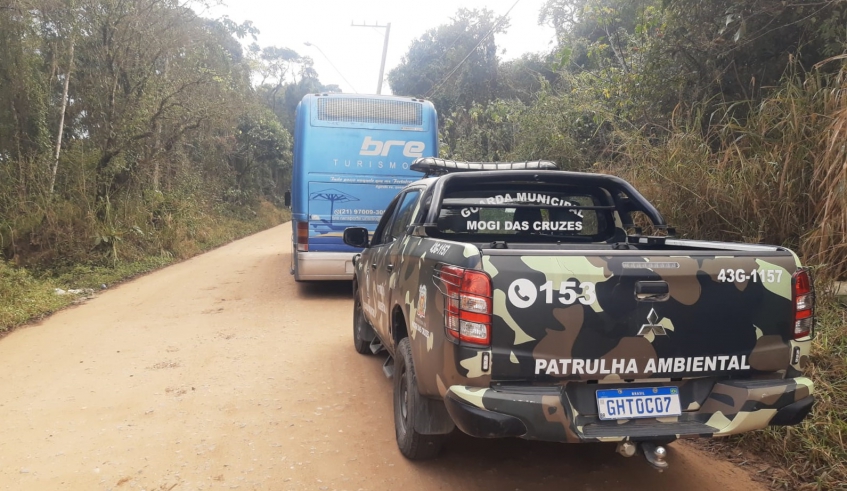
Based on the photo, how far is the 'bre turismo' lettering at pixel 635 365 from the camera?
2768mm

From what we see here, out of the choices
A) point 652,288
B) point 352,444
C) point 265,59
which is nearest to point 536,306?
point 652,288

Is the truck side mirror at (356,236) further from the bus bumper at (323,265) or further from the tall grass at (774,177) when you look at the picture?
the bus bumper at (323,265)

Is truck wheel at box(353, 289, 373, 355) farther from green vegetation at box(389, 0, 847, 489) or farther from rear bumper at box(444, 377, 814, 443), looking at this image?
green vegetation at box(389, 0, 847, 489)

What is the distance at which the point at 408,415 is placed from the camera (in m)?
3.51

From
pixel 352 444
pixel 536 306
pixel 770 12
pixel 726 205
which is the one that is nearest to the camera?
pixel 536 306

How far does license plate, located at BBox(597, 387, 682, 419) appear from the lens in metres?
2.79

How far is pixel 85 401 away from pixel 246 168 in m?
24.4

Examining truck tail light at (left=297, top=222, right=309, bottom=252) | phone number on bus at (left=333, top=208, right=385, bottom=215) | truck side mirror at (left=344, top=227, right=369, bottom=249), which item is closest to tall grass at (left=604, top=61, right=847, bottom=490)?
truck side mirror at (left=344, top=227, right=369, bottom=249)

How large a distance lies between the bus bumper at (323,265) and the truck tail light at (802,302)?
6.58 m

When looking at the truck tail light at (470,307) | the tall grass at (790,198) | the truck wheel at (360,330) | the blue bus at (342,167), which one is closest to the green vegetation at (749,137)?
the tall grass at (790,198)

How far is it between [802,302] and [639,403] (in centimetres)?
98

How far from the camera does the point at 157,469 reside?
3.52 m

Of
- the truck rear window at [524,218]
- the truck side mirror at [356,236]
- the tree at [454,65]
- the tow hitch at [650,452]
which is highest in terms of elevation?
the tree at [454,65]

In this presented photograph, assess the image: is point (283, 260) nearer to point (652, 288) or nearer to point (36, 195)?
point (36, 195)
